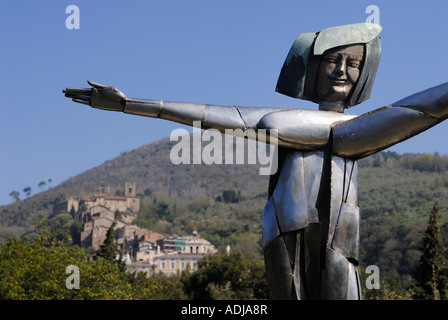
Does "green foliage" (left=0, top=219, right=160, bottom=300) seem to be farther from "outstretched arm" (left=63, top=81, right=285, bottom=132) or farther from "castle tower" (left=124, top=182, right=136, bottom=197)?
"castle tower" (left=124, top=182, right=136, bottom=197)

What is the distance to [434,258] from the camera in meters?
38.7

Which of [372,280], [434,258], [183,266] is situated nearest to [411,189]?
[183,266]

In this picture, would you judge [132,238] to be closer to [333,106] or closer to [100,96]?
[333,106]

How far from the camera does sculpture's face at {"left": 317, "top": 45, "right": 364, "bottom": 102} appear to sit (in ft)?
29.0

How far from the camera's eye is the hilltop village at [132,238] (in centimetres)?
11138

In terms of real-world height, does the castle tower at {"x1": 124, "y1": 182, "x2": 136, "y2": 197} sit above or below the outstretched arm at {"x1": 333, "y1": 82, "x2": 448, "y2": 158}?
above

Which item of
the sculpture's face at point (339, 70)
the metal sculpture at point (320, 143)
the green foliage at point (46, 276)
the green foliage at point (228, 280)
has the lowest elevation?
the green foliage at point (228, 280)

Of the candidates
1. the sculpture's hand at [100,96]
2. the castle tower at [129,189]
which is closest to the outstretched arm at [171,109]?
the sculpture's hand at [100,96]

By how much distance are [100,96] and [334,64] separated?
8.03ft

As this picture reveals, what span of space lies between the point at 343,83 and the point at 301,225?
160 cm

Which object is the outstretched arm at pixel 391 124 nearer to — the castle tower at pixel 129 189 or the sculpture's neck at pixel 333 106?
the sculpture's neck at pixel 333 106

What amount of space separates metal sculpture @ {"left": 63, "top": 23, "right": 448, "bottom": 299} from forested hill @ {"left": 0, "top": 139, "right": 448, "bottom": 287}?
56116 millimetres

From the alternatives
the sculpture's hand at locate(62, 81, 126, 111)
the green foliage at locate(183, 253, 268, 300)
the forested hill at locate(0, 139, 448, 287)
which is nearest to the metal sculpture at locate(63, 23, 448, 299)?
the sculpture's hand at locate(62, 81, 126, 111)
